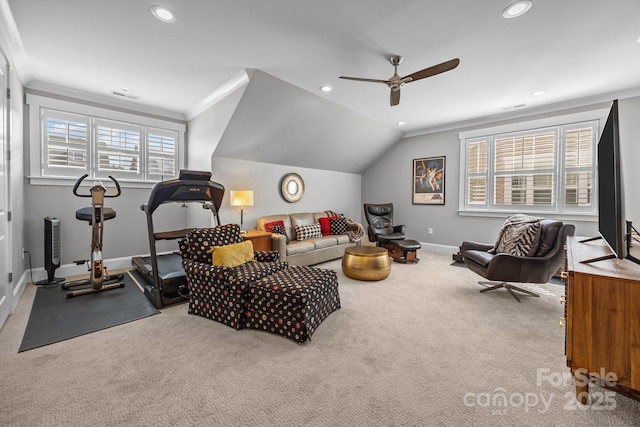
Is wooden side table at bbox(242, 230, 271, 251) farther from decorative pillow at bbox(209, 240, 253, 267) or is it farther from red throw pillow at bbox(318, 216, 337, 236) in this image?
red throw pillow at bbox(318, 216, 337, 236)

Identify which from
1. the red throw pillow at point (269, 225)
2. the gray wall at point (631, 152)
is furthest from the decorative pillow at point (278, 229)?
the gray wall at point (631, 152)

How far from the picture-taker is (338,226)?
5715 mm

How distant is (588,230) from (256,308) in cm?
526

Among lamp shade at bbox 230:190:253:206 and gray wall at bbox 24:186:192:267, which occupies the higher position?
lamp shade at bbox 230:190:253:206

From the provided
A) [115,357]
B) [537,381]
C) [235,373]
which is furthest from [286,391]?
[537,381]

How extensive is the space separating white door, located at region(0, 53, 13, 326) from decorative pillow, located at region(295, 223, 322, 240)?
3604mm

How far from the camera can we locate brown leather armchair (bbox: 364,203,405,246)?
5438 millimetres

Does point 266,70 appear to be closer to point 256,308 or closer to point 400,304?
point 256,308

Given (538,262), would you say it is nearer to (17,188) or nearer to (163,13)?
(163,13)

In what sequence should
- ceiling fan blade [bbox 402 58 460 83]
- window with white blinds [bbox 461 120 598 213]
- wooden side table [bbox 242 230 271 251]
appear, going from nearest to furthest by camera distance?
ceiling fan blade [bbox 402 58 460 83]
wooden side table [bbox 242 230 271 251]
window with white blinds [bbox 461 120 598 213]

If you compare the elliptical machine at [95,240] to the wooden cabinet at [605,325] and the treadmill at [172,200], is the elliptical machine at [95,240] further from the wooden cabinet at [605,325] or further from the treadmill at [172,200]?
the wooden cabinet at [605,325]

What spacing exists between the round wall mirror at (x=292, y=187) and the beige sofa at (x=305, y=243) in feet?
1.39

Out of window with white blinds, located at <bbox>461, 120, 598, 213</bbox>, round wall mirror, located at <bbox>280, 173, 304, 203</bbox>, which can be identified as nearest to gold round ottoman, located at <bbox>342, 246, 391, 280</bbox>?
round wall mirror, located at <bbox>280, 173, 304, 203</bbox>

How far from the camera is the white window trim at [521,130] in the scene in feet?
13.9
